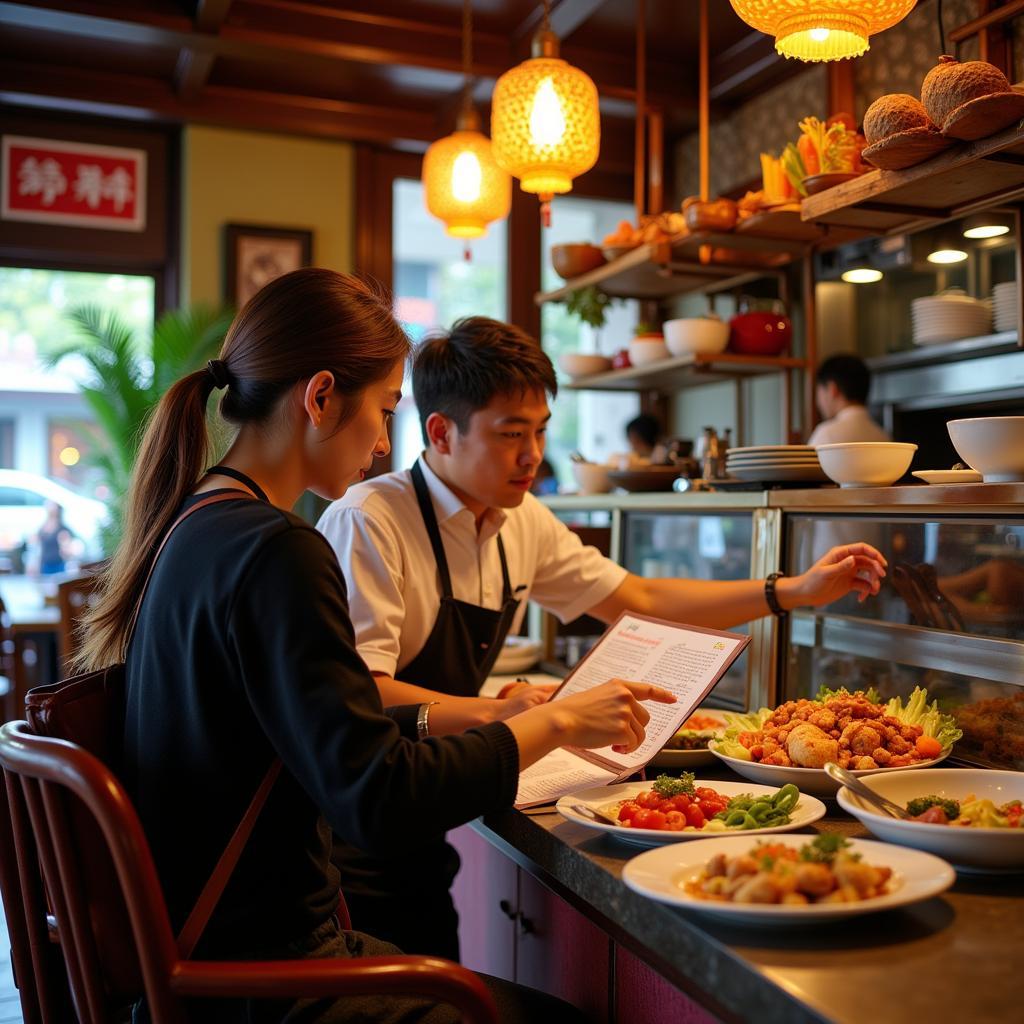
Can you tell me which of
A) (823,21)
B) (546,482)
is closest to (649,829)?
(823,21)

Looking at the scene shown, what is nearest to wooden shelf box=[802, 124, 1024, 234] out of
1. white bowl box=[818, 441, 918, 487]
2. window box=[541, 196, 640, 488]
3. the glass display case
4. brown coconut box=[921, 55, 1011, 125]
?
brown coconut box=[921, 55, 1011, 125]

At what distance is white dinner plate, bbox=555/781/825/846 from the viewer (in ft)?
4.54

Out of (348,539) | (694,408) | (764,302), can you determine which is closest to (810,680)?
(348,539)

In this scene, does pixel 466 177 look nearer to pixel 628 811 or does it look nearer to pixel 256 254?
pixel 256 254

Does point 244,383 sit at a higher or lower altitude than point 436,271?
lower

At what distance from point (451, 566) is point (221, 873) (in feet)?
3.73

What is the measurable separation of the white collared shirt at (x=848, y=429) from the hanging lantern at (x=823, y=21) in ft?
5.58

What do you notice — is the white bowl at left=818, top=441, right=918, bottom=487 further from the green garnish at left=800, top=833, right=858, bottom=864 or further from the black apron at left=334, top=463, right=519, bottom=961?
the green garnish at left=800, top=833, right=858, bottom=864

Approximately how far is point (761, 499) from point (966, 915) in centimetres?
122

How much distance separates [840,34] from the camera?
221 cm

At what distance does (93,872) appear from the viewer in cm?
128

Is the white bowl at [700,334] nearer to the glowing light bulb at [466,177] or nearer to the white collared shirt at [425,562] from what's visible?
the glowing light bulb at [466,177]

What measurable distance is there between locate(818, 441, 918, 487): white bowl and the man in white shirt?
5.9 inches

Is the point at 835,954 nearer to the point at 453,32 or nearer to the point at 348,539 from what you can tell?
the point at 348,539
